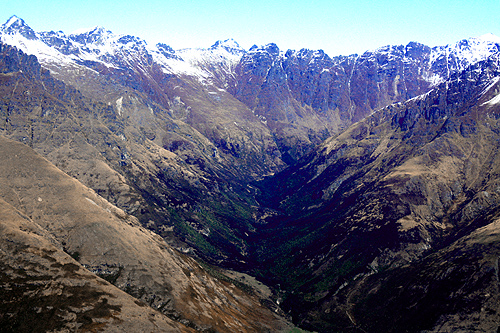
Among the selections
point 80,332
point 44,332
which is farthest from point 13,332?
point 80,332

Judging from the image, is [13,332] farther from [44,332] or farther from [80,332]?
[80,332]
